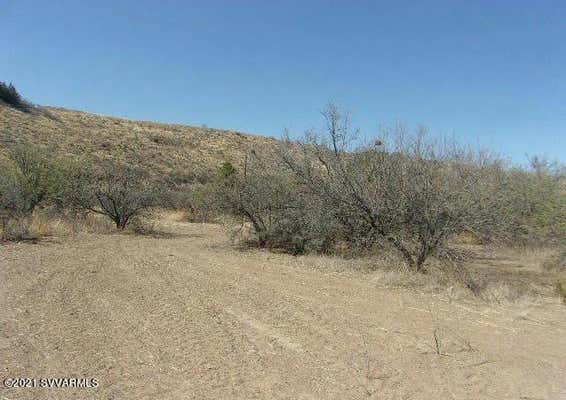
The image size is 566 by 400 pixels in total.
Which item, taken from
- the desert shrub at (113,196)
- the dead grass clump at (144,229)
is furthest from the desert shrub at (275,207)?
the desert shrub at (113,196)

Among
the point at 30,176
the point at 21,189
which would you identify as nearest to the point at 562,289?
the point at 21,189

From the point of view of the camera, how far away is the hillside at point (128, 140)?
38.0m

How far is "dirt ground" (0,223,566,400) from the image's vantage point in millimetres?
5035

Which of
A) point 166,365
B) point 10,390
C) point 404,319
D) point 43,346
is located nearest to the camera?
point 10,390

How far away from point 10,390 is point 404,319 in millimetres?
5098

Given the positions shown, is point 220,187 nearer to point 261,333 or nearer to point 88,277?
point 88,277

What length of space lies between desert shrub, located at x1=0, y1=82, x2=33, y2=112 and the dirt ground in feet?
126

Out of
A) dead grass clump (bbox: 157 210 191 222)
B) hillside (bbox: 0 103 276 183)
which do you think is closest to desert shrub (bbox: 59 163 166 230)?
dead grass clump (bbox: 157 210 191 222)

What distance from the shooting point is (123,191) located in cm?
1852

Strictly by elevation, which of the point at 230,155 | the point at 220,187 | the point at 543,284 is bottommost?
the point at 543,284

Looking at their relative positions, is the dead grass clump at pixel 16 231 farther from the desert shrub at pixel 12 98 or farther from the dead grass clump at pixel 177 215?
the desert shrub at pixel 12 98

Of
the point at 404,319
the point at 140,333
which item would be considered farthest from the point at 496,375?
the point at 140,333

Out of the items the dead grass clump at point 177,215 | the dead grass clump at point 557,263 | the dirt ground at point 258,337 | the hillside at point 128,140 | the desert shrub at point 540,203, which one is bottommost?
the dirt ground at point 258,337

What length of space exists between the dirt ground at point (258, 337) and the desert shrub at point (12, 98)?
38.5m
